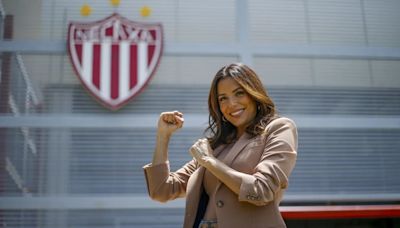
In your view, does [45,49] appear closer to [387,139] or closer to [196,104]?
[196,104]

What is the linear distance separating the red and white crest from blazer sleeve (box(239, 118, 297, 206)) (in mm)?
3473

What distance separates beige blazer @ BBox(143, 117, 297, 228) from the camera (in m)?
1.78

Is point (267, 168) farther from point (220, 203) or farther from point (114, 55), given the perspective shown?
point (114, 55)

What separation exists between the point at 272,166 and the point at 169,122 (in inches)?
20.3

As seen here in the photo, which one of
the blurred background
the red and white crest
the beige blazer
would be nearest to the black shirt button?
the beige blazer

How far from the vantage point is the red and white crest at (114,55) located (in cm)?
529

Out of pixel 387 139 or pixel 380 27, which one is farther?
pixel 380 27

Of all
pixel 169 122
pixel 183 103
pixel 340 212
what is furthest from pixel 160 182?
pixel 183 103

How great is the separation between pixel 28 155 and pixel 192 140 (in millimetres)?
1649

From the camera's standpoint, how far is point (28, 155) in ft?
17.1

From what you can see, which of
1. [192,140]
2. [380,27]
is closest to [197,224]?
[192,140]

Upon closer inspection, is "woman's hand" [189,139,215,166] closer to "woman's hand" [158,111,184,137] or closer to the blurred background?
"woman's hand" [158,111,184,137]

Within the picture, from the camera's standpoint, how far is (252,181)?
5.78 ft

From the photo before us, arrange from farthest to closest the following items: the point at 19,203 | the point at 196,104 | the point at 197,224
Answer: the point at 196,104, the point at 19,203, the point at 197,224
